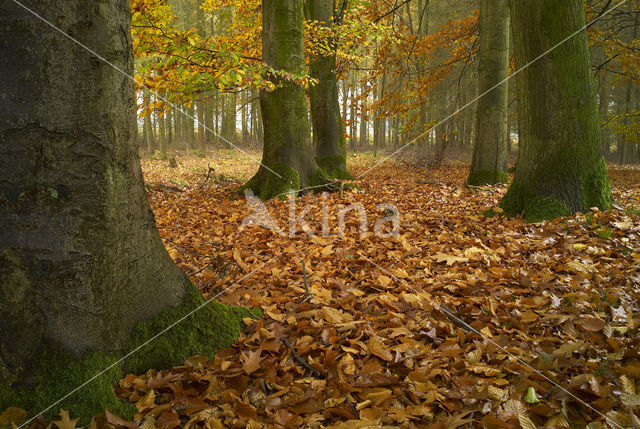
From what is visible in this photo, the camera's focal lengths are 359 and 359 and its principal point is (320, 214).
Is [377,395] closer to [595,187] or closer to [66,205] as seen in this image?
[66,205]

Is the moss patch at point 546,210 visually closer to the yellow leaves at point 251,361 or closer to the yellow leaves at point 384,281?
the yellow leaves at point 384,281

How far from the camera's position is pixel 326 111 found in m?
9.89

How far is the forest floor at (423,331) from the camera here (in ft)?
5.57

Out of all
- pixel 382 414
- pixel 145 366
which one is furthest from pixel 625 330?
pixel 145 366

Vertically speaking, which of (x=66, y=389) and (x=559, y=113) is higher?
(x=559, y=113)

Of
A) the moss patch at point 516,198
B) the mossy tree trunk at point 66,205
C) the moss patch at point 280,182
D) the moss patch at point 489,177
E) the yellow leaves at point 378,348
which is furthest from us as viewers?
the moss patch at point 489,177

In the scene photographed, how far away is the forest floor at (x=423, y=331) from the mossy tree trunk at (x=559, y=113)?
0.37 meters

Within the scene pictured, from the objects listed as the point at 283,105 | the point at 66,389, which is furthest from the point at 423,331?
the point at 283,105

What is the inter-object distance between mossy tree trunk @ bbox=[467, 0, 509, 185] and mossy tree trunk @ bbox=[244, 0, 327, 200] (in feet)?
13.3

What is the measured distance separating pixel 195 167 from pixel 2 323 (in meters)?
13.4

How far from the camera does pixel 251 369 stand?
1.93m

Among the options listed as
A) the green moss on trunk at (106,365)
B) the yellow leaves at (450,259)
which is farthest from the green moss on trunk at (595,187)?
the green moss on trunk at (106,365)

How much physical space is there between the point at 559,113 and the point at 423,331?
3.65 m

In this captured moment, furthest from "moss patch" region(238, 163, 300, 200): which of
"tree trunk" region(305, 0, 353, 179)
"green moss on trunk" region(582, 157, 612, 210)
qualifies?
"green moss on trunk" region(582, 157, 612, 210)
